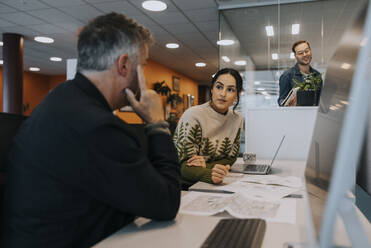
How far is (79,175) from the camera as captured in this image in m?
0.74

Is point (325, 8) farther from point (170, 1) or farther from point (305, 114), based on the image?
point (305, 114)

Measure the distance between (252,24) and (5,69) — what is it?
3.97 metres

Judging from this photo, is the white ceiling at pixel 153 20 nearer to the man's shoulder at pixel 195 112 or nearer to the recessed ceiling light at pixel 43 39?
the recessed ceiling light at pixel 43 39

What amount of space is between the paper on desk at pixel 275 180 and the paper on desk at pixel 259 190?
6cm

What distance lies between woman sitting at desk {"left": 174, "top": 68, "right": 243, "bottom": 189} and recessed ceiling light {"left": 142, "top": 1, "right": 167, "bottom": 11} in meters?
2.03

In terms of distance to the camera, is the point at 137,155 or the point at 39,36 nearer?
the point at 137,155

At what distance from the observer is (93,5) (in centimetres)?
386

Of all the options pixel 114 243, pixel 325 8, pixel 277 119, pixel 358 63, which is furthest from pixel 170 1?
pixel 358 63

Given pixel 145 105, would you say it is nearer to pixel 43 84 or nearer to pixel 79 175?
pixel 79 175

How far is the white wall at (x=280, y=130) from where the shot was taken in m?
2.18

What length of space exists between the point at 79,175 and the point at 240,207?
0.50 m

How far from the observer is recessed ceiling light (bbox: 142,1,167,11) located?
375 centimetres

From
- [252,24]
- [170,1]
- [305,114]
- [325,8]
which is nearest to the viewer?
[305,114]

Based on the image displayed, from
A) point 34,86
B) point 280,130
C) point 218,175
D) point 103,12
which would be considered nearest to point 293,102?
point 280,130
